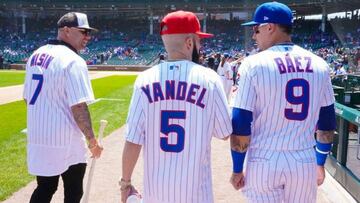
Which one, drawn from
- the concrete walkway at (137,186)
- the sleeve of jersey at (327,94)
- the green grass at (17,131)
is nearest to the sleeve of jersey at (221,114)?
the sleeve of jersey at (327,94)

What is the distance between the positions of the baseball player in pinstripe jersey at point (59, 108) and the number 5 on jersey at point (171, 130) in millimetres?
1073

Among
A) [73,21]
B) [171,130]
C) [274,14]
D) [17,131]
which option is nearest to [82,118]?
[73,21]

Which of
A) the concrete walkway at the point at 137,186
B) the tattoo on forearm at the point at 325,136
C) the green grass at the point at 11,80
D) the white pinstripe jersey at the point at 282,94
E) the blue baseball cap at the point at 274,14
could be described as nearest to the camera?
the white pinstripe jersey at the point at 282,94

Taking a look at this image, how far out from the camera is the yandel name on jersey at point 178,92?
235cm

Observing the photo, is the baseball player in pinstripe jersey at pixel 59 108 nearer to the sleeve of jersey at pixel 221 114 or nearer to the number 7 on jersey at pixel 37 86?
the number 7 on jersey at pixel 37 86

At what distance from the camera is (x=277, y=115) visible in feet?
8.57

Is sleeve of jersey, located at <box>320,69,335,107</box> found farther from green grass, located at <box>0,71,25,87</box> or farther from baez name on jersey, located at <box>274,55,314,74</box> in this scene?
green grass, located at <box>0,71,25,87</box>

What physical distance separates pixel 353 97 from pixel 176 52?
26.1ft

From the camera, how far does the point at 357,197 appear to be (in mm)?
4676

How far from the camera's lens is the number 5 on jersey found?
7.82 feet

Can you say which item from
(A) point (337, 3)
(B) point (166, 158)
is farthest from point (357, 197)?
(A) point (337, 3)

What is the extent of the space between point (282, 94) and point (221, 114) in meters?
0.41

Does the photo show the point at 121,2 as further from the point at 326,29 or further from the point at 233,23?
the point at 326,29

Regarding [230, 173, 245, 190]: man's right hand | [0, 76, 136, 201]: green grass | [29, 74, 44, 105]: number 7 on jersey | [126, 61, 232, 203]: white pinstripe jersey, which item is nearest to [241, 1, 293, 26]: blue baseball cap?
[126, 61, 232, 203]: white pinstripe jersey
